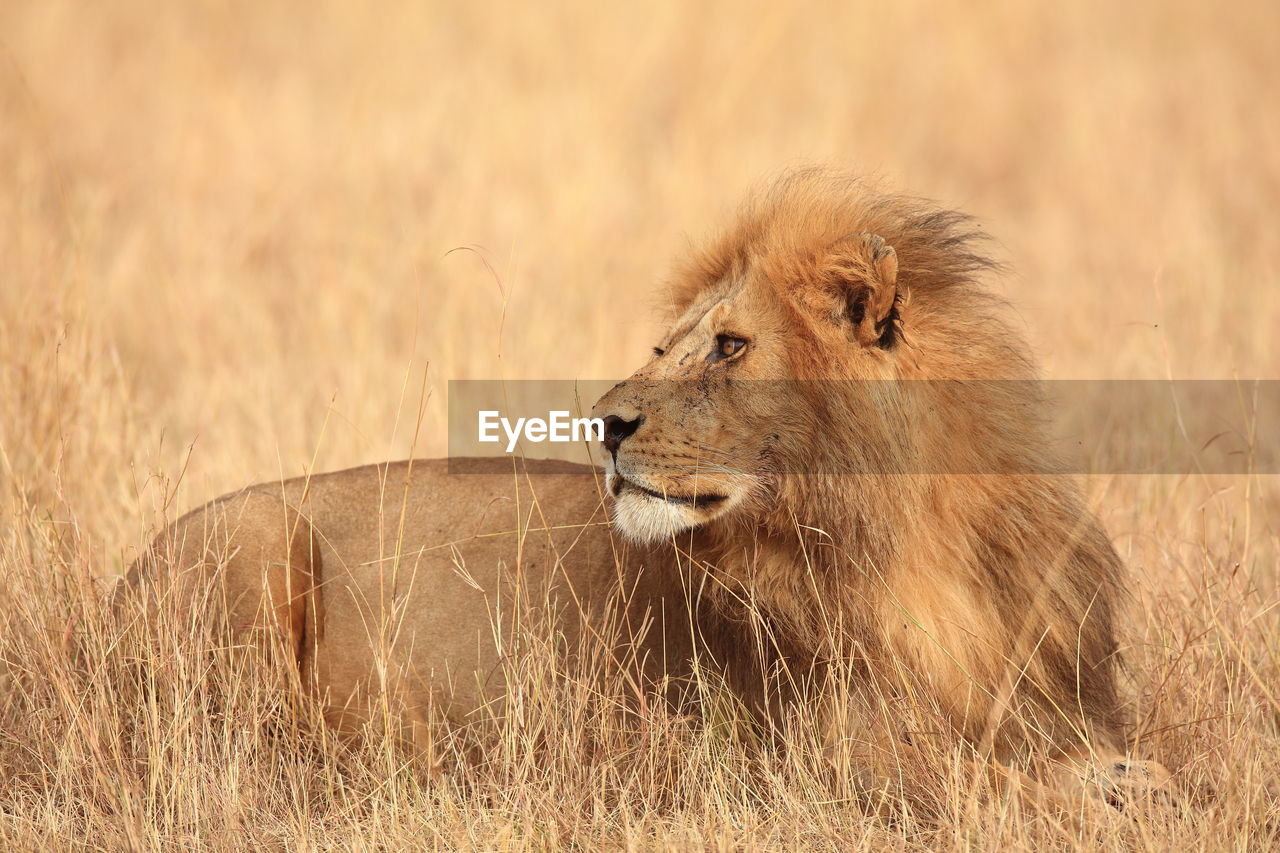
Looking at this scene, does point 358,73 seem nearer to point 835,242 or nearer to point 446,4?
point 446,4

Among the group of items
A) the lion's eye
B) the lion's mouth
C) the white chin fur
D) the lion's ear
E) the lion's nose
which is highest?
the lion's ear

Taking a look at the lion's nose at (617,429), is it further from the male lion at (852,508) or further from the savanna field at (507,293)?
the savanna field at (507,293)

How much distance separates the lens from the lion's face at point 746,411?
323 cm

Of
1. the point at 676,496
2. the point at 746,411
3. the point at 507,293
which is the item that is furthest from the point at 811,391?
the point at 507,293

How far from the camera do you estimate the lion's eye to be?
3406 mm

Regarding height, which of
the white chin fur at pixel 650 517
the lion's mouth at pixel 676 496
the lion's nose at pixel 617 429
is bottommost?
the white chin fur at pixel 650 517

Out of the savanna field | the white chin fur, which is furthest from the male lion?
the savanna field

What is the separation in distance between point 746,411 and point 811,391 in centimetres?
15

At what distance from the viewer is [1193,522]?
519 centimetres

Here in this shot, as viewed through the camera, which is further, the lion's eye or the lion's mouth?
the lion's eye

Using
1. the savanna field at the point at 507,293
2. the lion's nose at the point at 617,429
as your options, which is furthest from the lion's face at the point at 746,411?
the savanna field at the point at 507,293

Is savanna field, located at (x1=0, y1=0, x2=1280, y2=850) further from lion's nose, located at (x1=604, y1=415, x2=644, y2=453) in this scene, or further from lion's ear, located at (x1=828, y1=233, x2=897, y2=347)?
lion's ear, located at (x1=828, y1=233, x2=897, y2=347)

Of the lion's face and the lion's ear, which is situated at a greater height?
the lion's ear

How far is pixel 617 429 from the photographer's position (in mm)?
3258
